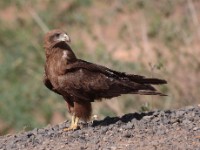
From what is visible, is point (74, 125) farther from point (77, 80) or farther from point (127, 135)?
point (127, 135)

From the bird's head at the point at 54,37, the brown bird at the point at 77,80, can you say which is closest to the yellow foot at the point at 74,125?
the brown bird at the point at 77,80

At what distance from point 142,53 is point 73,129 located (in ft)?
13.1

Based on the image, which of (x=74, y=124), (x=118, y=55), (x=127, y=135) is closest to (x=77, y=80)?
(x=74, y=124)

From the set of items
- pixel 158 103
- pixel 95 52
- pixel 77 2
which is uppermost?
pixel 77 2

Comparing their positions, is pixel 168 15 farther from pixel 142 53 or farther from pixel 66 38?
pixel 66 38

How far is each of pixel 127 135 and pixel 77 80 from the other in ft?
2.99

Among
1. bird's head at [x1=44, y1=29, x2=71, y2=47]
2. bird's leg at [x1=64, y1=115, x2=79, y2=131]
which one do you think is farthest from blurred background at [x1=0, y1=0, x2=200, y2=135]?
bird's head at [x1=44, y1=29, x2=71, y2=47]

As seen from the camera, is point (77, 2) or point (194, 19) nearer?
point (194, 19)

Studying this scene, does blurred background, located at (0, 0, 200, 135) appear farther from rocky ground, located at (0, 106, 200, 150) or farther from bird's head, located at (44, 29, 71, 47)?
bird's head, located at (44, 29, 71, 47)

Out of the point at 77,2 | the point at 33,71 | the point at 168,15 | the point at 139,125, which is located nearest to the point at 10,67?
the point at 33,71

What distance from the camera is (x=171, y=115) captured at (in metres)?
7.97

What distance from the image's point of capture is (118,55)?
17219mm

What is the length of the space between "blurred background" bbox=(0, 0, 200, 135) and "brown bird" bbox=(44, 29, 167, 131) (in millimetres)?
954

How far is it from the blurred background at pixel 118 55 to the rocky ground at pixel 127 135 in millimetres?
1023
